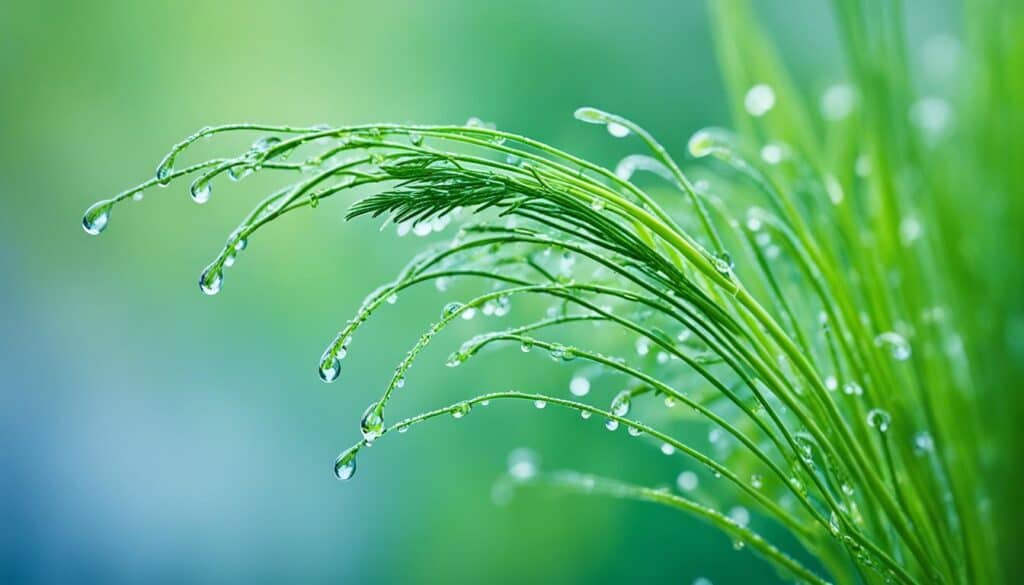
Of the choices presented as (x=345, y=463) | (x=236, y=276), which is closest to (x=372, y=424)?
(x=345, y=463)

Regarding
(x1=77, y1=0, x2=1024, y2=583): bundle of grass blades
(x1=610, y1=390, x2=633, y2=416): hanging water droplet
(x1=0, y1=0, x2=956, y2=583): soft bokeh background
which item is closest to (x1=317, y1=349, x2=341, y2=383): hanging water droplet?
(x1=77, y1=0, x2=1024, y2=583): bundle of grass blades

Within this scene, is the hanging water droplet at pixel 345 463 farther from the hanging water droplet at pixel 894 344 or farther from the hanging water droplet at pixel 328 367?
the hanging water droplet at pixel 894 344

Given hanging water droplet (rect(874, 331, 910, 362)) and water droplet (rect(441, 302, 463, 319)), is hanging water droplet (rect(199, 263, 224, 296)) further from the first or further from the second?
hanging water droplet (rect(874, 331, 910, 362))

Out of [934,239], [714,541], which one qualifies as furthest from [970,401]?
[714,541]

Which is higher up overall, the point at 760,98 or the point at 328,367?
the point at 760,98

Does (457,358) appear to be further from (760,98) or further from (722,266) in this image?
(760,98)

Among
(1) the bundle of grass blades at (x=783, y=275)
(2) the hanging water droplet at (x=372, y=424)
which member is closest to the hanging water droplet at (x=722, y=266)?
(1) the bundle of grass blades at (x=783, y=275)

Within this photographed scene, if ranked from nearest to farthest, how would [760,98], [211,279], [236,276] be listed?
[211,279] → [760,98] → [236,276]

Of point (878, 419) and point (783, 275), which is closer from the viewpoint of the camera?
point (878, 419)
